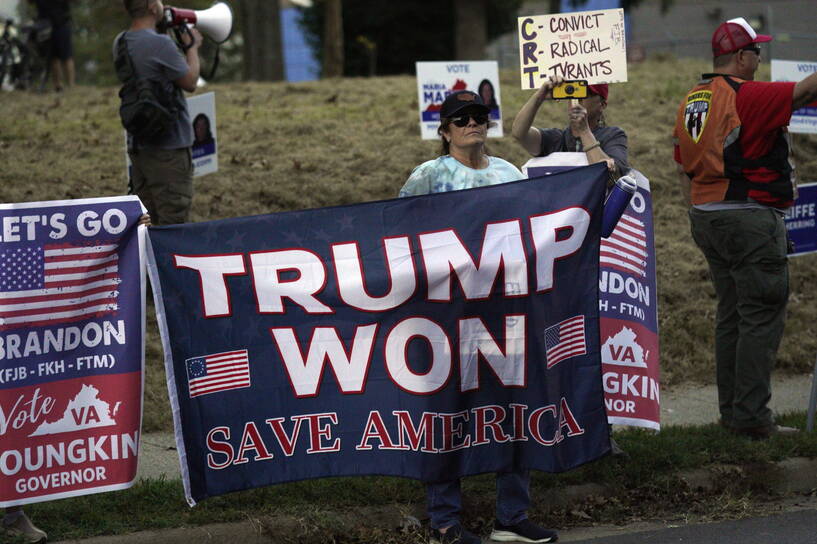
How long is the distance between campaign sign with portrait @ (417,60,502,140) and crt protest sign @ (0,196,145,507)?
5.98 m

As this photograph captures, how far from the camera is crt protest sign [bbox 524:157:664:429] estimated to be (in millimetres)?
6293

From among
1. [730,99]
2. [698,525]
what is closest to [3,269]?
[698,525]

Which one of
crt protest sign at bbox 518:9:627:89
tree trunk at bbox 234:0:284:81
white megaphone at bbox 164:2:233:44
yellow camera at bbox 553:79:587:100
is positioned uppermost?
tree trunk at bbox 234:0:284:81

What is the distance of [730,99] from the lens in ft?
21.8

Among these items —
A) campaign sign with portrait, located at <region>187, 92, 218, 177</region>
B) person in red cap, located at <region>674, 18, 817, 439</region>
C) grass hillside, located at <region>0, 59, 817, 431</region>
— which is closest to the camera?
person in red cap, located at <region>674, 18, 817, 439</region>

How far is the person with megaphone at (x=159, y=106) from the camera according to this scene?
788 cm

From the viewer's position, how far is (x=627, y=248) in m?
6.41

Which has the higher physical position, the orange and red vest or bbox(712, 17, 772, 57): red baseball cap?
bbox(712, 17, 772, 57): red baseball cap

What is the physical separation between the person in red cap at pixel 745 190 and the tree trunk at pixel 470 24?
59.0 ft

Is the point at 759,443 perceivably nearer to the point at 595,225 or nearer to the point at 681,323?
the point at 595,225

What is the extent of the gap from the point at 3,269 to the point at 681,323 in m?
6.04

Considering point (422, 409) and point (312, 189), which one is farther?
point (312, 189)

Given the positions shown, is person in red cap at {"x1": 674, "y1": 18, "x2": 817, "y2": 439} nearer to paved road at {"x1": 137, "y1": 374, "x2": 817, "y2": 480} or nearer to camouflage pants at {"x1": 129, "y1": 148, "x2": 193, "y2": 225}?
paved road at {"x1": 137, "y1": 374, "x2": 817, "y2": 480}

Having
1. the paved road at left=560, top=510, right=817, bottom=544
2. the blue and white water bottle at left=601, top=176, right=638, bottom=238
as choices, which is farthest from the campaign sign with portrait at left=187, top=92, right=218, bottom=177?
the paved road at left=560, top=510, right=817, bottom=544
